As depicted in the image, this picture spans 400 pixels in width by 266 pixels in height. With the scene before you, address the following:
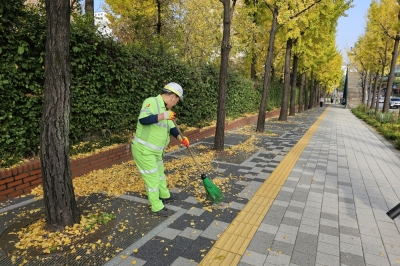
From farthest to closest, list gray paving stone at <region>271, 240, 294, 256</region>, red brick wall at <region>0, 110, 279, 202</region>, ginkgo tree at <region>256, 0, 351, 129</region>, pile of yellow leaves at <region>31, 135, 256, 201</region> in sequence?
ginkgo tree at <region>256, 0, 351, 129</region>
pile of yellow leaves at <region>31, 135, 256, 201</region>
red brick wall at <region>0, 110, 279, 202</region>
gray paving stone at <region>271, 240, 294, 256</region>

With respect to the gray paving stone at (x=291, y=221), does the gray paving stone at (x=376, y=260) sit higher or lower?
lower

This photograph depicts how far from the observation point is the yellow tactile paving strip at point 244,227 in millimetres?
2928

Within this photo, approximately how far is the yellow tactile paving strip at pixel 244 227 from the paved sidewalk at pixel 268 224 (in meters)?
0.01

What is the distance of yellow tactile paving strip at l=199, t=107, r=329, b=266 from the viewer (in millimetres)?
2928

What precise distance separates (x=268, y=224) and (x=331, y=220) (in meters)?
0.98

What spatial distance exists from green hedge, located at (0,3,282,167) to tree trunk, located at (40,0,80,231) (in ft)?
5.21

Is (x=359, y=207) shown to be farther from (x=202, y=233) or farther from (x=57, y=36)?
(x=57, y=36)

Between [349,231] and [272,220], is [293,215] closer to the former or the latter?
[272,220]

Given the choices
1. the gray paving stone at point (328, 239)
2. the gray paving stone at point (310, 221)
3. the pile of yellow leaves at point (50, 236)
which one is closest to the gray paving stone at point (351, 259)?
the gray paving stone at point (328, 239)

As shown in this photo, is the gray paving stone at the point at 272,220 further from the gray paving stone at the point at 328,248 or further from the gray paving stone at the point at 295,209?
the gray paving stone at the point at 328,248

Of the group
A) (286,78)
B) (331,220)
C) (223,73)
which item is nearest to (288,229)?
(331,220)

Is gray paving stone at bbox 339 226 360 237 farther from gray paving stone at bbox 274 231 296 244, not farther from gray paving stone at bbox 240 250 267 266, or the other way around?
gray paving stone at bbox 240 250 267 266

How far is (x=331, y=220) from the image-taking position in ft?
12.7

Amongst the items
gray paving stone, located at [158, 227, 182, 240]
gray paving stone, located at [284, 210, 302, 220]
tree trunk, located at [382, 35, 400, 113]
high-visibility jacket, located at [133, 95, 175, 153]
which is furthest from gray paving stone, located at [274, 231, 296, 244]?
tree trunk, located at [382, 35, 400, 113]
